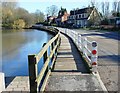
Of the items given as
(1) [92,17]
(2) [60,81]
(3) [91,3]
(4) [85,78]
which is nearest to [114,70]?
(4) [85,78]

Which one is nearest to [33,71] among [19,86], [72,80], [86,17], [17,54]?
[72,80]

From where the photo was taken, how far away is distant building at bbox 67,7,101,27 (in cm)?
6911

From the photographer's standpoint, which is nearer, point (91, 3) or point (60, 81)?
point (60, 81)

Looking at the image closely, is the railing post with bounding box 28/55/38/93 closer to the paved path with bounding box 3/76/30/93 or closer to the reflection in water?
the paved path with bounding box 3/76/30/93

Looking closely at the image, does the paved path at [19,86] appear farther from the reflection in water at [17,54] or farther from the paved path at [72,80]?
the reflection in water at [17,54]

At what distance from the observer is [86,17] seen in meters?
79.6

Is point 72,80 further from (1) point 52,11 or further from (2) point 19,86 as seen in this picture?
(1) point 52,11

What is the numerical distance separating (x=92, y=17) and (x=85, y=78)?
64.9m

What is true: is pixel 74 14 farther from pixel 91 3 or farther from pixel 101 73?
pixel 101 73

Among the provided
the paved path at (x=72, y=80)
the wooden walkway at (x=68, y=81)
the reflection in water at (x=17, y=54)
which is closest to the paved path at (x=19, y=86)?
the wooden walkway at (x=68, y=81)

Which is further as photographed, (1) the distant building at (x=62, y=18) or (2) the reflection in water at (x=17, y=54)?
(1) the distant building at (x=62, y=18)

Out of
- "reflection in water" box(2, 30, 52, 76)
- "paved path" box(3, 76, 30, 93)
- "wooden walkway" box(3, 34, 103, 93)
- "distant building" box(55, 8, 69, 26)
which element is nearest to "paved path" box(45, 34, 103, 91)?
"wooden walkway" box(3, 34, 103, 93)

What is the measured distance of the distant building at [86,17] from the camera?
227ft

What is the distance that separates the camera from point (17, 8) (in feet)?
291
